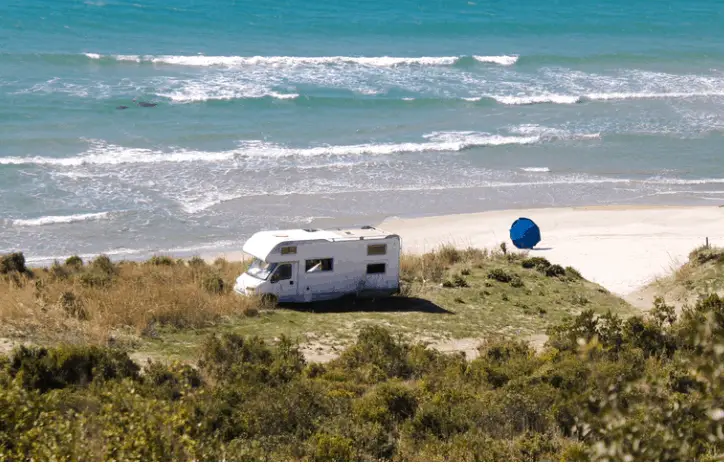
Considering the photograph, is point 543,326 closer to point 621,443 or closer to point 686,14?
point 621,443

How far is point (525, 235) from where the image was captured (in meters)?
29.0

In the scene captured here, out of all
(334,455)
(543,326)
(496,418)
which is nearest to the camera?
(334,455)

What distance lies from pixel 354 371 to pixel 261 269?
5.82 m

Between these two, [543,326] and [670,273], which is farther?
[670,273]

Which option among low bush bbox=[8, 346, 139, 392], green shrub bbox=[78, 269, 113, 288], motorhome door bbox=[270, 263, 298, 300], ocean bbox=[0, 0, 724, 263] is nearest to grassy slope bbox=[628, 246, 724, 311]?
motorhome door bbox=[270, 263, 298, 300]

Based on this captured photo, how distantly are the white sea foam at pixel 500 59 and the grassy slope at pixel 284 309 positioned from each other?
38.8m

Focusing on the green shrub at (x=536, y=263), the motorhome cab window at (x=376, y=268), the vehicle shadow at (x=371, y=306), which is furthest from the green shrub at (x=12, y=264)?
the green shrub at (x=536, y=263)

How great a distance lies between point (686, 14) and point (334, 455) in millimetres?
87189

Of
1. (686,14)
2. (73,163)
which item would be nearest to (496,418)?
(73,163)

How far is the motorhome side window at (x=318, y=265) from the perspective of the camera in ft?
72.6

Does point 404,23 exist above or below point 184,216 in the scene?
above

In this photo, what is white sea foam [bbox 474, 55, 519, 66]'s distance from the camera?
63438 mm

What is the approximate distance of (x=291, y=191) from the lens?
3569 cm

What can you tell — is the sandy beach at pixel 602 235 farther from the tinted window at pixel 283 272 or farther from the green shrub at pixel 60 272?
the tinted window at pixel 283 272
